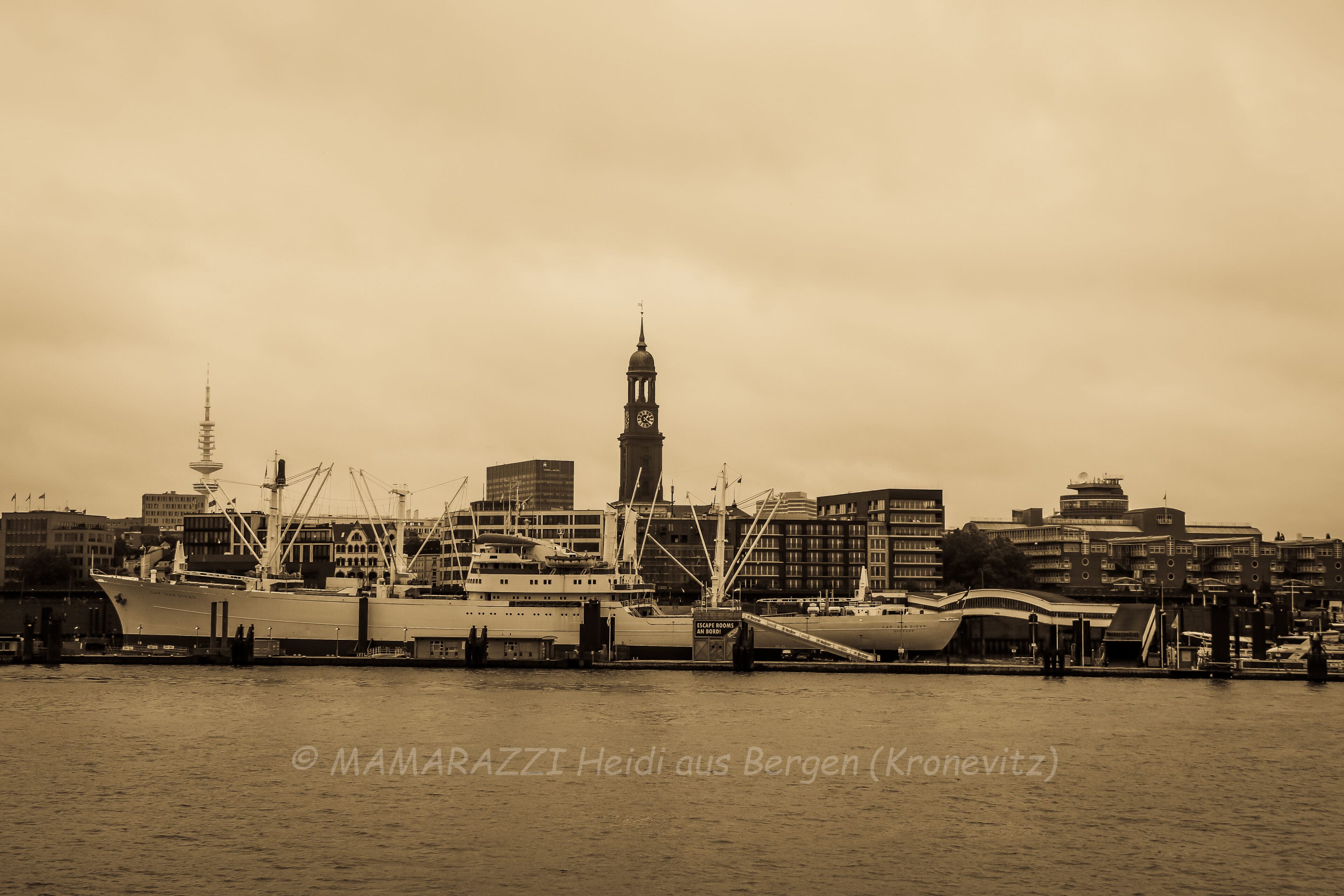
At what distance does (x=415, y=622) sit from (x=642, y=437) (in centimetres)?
7523

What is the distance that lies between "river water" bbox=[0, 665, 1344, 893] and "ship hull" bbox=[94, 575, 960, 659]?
1084 inches

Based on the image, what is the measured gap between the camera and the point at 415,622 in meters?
102

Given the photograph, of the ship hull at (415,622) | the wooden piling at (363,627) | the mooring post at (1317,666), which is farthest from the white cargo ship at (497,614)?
the mooring post at (1317,666)

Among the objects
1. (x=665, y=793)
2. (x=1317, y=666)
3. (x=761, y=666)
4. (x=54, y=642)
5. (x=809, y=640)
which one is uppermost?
(x=809, y=640)

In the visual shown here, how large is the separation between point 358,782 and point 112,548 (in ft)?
535

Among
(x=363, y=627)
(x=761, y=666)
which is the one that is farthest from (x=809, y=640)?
(x=363, y=627)

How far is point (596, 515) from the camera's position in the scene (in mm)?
156875

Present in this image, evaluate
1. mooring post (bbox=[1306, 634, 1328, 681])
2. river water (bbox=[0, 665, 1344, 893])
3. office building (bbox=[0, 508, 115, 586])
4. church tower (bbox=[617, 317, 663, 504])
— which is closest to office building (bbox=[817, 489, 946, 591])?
church tower (bbox=[617, 317, 663, 504])

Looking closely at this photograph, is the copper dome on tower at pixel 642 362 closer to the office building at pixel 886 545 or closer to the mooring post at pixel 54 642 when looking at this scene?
the office building at pixel 886 545

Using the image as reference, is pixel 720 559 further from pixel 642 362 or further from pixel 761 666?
pixel 642 362

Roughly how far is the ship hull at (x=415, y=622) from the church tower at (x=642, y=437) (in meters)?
66.7

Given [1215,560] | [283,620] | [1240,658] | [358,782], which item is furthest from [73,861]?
[1215,560]

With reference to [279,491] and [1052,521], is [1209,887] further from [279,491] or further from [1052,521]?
[1052,521]

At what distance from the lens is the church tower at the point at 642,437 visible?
17225cm
